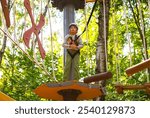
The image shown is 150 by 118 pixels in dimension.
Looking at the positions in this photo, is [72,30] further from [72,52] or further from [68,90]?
[68,90]

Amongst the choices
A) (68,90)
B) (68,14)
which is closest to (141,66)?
(68,90)

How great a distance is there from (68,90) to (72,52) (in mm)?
722

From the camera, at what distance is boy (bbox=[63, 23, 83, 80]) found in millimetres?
3806

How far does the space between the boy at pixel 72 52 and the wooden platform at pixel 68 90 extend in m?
0.52

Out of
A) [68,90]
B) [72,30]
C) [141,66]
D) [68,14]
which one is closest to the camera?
[141,66]

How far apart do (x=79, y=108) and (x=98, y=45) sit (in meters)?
3.44

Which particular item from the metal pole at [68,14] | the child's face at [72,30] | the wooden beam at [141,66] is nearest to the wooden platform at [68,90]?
the child's face at [72,30]

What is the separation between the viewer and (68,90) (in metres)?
3.22

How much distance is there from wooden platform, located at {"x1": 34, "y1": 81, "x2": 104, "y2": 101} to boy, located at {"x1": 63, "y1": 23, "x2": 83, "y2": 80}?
0.52 m

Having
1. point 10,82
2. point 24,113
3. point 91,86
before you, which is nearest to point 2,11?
point 91,86

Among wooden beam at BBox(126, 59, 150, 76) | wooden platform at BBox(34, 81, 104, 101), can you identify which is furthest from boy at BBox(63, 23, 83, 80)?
wooden beam at BBox(126, 59, 150, 76)

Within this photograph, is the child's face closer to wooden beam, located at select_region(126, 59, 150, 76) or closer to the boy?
the boy

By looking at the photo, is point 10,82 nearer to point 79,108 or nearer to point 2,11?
point 2,11

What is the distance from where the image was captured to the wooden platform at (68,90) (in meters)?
3.15
